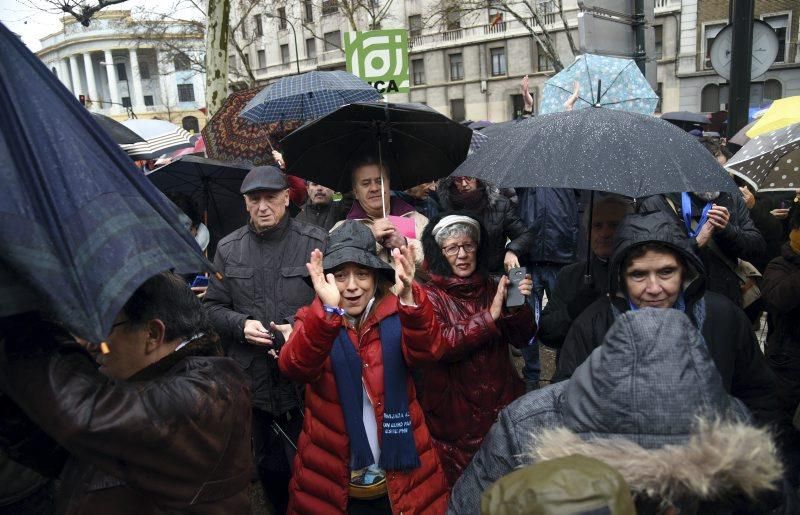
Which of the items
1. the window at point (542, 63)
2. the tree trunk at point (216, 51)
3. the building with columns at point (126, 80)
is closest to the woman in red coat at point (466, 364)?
the tree trunk at point (216, 51)

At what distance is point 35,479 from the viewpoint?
2.20 m

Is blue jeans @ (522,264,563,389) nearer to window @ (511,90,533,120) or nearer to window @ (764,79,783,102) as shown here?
window @ (764,79,783,102)

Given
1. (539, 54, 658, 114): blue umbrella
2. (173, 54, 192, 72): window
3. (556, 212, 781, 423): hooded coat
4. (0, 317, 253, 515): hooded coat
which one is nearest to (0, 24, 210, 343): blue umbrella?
(0, 317, 253, 515): hooded coat

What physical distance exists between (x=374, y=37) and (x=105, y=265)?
15.9ft

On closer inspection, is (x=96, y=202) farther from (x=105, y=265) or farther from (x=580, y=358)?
(x=580, y=358)

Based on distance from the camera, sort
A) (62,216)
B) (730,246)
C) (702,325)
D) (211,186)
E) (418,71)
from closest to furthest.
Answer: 1. (62,216)
2. (702,325)
3. (730,246)
4. (211,186)
5. (418,71)

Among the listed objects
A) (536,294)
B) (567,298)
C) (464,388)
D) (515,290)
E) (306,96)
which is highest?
(306,96)

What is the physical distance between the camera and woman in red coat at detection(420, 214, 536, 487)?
3.10 metres

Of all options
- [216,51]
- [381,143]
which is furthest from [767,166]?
[216,51]

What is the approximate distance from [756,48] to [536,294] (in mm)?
3697

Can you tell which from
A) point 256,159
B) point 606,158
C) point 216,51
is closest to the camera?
point 606,158

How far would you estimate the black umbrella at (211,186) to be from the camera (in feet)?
14.8

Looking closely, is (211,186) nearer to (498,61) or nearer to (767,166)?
(767,166)

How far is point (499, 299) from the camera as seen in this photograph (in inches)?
124
